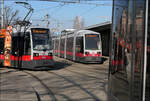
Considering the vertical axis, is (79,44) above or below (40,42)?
below

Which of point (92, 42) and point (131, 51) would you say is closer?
point (131, 51)

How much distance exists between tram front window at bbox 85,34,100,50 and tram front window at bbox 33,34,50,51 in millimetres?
5937

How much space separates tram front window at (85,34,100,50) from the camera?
20234mm

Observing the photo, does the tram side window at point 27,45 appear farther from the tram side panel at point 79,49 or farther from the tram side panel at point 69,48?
the tram side panel at point 69,48

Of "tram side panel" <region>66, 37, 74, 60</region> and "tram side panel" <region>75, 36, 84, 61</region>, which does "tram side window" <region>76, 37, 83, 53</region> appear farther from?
"tram side panel" <region>66, 37, 74, 60</region>

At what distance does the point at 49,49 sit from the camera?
592 inches

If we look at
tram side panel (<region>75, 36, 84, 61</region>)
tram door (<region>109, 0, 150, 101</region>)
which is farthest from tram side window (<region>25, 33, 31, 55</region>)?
tram door (<region>109, 0, 150, 101</region>)

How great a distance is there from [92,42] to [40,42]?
6823 millimetres

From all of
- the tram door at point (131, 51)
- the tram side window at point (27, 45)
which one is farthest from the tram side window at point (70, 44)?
the tram door at point (131, 51)

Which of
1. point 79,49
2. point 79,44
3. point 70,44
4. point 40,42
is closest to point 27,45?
point 40,42

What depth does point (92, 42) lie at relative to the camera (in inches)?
802

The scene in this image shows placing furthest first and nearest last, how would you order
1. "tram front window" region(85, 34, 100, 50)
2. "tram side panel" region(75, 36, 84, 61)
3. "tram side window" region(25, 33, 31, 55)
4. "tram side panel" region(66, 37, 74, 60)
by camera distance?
"tram side panel" region(66, 37, 74, 60) → "tram side panel" region(75, 36, 84, 61) → "tram front window" region(85, 34, 100, 50) → "tram side window" region(25, 33, 31, 55)

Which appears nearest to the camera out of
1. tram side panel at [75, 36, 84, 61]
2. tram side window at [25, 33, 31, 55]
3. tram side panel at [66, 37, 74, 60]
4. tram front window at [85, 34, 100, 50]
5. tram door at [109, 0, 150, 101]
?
tram door at [109, 0, 150, 101]

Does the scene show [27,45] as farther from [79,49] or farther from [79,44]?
[79,44]
